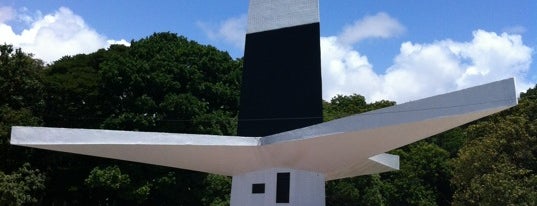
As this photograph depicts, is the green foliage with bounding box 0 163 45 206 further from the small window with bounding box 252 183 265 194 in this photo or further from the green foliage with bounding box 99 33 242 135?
the small window with bounding box 252 183 265 194

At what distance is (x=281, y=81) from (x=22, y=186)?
10700mm

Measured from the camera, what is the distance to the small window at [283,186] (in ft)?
43.9

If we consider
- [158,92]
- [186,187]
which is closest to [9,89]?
[158,92]

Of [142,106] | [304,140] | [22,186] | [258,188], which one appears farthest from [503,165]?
[22,186]

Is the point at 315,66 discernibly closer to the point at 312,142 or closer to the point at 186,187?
the point at 312,142

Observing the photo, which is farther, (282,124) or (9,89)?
(9,89)

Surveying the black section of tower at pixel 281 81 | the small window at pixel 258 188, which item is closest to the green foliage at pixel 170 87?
the black section of tower at pixel 281 81

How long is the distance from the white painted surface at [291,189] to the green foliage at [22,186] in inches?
352

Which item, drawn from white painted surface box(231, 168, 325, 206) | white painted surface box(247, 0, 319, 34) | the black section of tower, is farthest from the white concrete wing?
white painted surface box(247, 0, 319, 34)

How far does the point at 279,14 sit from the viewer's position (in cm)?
1472

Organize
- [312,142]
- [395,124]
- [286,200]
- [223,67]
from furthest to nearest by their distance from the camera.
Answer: [223,67] → [286,200] → [312,142] → [395,124]

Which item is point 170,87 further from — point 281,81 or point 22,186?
point 281,81

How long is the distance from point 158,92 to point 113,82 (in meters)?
1.70

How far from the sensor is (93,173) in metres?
20.2
